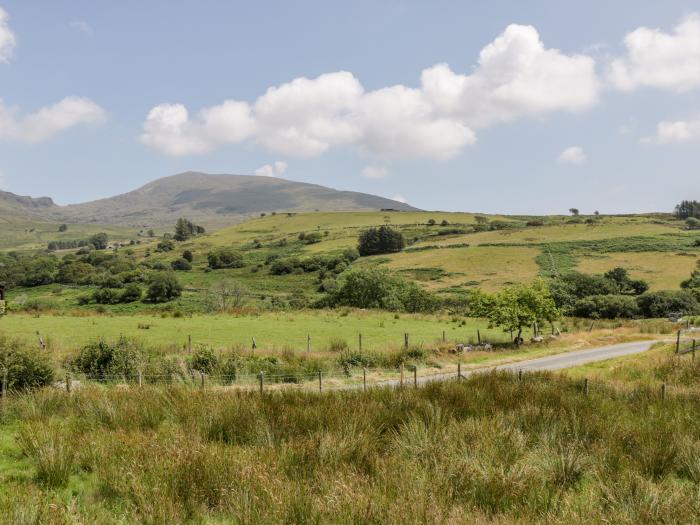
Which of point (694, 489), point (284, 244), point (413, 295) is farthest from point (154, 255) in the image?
point (694, 489)

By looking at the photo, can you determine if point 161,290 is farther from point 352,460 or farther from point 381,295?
point 352,460

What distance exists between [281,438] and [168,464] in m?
1.95

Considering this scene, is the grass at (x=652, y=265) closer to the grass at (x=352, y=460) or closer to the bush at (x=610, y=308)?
the bush at (x=610, y=308)

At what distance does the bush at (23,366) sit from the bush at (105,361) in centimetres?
442

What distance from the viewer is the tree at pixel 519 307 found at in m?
34.5

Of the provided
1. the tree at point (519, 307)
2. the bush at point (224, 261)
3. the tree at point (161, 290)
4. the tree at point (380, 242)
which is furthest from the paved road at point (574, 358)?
the bush at point (224, 261)

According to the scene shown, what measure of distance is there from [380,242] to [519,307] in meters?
95.0

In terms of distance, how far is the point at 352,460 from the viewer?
22.3ft

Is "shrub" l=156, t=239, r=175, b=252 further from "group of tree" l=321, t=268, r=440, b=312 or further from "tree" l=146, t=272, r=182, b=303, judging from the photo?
"group of tree" l=321, t=268, r=440, b=312

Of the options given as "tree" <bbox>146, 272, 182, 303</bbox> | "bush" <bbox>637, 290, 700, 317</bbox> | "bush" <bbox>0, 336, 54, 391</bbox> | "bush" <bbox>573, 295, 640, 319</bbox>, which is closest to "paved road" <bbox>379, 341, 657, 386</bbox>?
"bush" <bbox>0, 336, 54, 391</bbox>

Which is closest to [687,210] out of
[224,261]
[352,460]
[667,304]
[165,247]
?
[667,304]

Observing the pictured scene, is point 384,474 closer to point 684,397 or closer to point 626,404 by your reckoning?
point 626,404

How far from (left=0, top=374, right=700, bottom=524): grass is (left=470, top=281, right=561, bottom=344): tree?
24.6 meters

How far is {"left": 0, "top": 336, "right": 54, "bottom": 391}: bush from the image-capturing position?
14492mm
